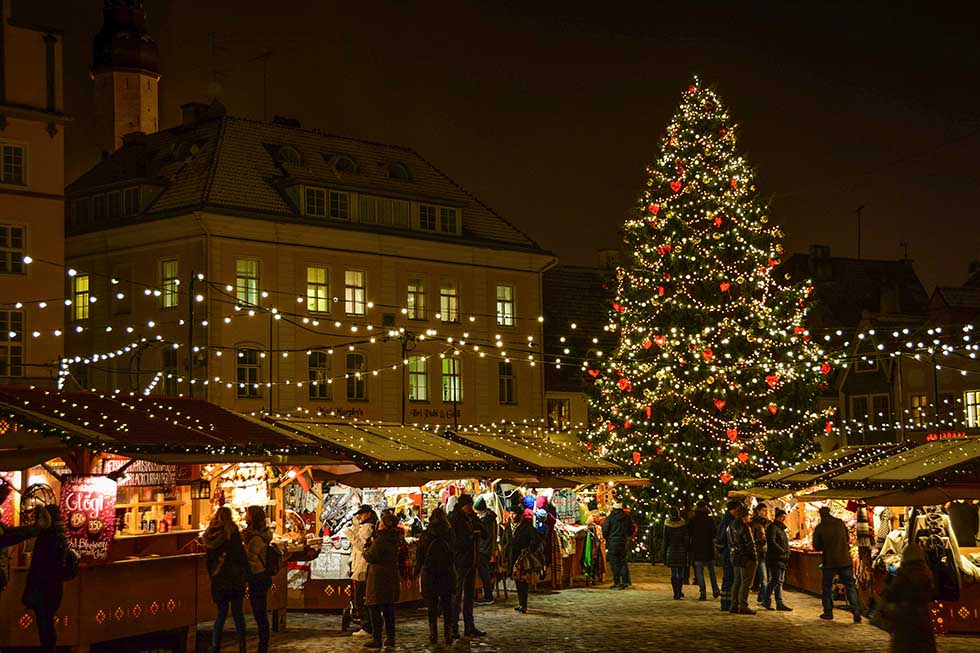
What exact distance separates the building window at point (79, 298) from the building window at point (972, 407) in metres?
29.1

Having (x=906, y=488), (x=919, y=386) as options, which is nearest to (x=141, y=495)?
(x=906, y=488)

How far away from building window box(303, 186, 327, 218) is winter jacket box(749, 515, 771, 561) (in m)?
26.2

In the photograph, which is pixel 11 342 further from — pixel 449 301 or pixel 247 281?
pixel 449 301

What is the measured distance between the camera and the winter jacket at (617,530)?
27.4 metres

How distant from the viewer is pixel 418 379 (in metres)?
49.6

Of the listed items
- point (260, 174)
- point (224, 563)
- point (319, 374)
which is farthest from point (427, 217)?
point (224, 563)

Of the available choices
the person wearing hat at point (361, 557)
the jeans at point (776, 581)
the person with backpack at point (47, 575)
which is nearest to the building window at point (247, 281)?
the jeans at point (776, 581)

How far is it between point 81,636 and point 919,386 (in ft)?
137

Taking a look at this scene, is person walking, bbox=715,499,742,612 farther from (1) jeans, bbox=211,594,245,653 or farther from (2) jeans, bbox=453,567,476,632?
(1) jeans, bbox=211,594,245,653

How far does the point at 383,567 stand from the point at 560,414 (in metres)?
38.2

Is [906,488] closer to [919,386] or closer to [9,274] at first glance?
[9,274]

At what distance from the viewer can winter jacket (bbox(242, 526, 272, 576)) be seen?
56.1 ft

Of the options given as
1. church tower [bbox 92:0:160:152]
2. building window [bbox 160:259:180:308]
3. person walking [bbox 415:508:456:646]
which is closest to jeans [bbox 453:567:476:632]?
person walking [bbox 415:508:456:646]

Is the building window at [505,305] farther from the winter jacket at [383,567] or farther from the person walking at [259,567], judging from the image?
the person walking at [259,567]
